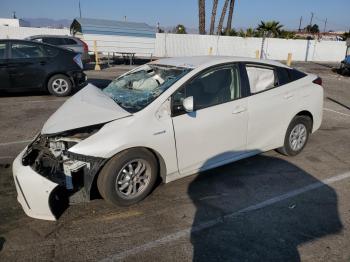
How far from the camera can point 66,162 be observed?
349 cm

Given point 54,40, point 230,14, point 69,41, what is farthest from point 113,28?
point 230,14

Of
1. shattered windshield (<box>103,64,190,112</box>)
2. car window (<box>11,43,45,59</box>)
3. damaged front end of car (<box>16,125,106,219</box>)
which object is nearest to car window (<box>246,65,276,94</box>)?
shattered windshield (<box>103,64,190,112</box>)

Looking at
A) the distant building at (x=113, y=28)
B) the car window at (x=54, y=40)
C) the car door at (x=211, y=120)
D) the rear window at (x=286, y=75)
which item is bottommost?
the car door at (x=211, y=120)

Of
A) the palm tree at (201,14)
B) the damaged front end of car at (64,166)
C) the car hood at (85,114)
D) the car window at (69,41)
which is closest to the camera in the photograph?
the damaged front end of car at (64,166)

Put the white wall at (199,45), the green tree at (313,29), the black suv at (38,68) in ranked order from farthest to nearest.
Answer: the green tree at (313,29), the white wall at (199,45), the black suv at (38,68)

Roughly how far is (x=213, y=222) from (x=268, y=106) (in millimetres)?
1893

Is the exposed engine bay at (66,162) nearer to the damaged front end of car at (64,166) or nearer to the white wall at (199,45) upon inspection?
the damaged front end of car at (64,166)

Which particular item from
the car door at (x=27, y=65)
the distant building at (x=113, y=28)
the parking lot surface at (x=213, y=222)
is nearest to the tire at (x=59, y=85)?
the car door at (x=27, y=65)

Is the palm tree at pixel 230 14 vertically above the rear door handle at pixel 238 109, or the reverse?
the palm tree at pixel 230 14

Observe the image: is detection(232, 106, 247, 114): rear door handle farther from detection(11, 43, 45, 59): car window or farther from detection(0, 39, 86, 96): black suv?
detection(11, 43, 45, 59): car window

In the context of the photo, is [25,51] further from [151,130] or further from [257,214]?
[257,214]

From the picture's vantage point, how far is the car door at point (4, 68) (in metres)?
8.75

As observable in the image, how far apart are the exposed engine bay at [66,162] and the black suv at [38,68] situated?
603 centimetres

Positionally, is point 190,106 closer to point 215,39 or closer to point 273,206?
point 273,206
